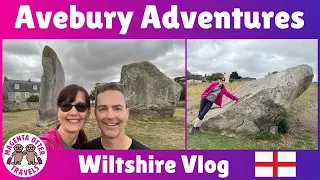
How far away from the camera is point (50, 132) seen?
6535mm

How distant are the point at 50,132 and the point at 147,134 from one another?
179cm

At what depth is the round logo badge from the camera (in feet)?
22.2

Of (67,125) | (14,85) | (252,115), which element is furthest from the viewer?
(252,115)

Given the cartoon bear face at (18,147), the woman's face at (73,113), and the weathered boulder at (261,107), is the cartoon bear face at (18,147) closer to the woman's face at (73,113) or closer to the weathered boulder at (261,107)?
the woman's face at (73,113)

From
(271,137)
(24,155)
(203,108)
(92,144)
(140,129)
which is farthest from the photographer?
(271,137)

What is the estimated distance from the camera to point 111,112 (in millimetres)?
6488

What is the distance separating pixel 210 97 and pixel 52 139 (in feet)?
9.95

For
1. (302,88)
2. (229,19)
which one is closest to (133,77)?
(229,19)

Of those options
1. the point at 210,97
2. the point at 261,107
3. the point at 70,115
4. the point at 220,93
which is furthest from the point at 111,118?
the point at 261,107

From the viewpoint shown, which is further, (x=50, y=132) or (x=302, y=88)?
(x=302, y=88)

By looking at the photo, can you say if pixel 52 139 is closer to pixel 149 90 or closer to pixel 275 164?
pixel 149 90

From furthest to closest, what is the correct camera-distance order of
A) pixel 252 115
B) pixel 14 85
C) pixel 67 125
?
1. pixel 252 115
2. pixel 14 85
3. pixel 67 125

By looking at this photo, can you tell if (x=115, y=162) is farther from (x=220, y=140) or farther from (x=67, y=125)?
(x=220, y=140)

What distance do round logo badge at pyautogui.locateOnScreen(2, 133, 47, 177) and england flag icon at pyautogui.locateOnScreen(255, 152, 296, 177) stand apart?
379cm
